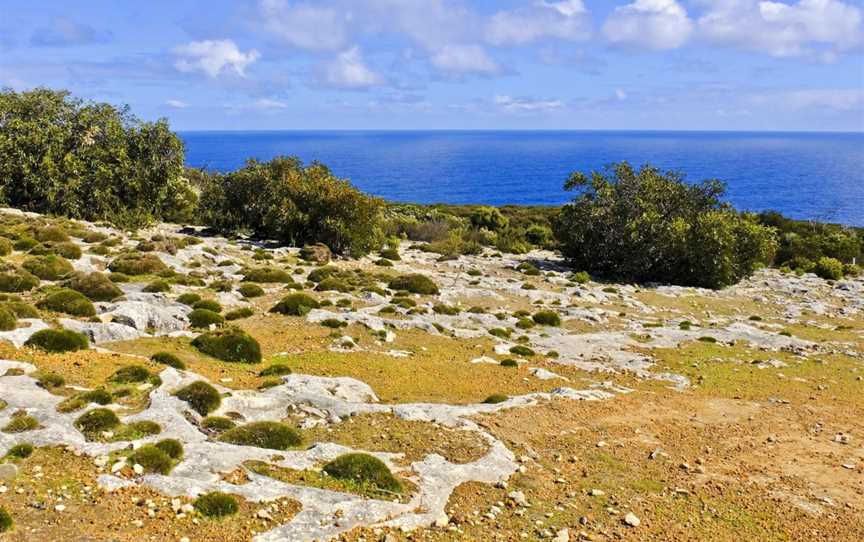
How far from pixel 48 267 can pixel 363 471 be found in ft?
80.0

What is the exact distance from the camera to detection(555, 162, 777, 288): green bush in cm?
4981

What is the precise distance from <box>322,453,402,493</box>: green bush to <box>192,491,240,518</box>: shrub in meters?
2.41

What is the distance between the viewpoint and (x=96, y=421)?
13445 mm

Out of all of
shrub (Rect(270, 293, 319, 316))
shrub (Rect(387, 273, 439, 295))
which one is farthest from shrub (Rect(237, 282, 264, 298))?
shrub (Rect(387, 273, 439, 295))

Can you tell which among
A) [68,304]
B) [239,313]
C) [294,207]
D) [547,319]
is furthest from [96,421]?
[294,207]

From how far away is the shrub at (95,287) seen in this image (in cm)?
2627

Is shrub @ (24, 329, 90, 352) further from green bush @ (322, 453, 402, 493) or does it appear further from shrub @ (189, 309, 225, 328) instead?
green bush @ (322, 453, 402, 493)

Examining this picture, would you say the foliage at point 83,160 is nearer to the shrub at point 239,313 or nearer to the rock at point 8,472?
the shrub at point 239,313

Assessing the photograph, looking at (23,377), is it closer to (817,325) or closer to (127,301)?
(127,301)

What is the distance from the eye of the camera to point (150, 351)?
20.6 meters

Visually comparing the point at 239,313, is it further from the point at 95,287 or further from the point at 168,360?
the point at 168,360

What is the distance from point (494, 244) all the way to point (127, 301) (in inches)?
1984

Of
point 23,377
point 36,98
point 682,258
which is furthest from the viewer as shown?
point 36,98

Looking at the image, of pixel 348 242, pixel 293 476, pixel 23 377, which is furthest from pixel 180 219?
pixel 293 476
